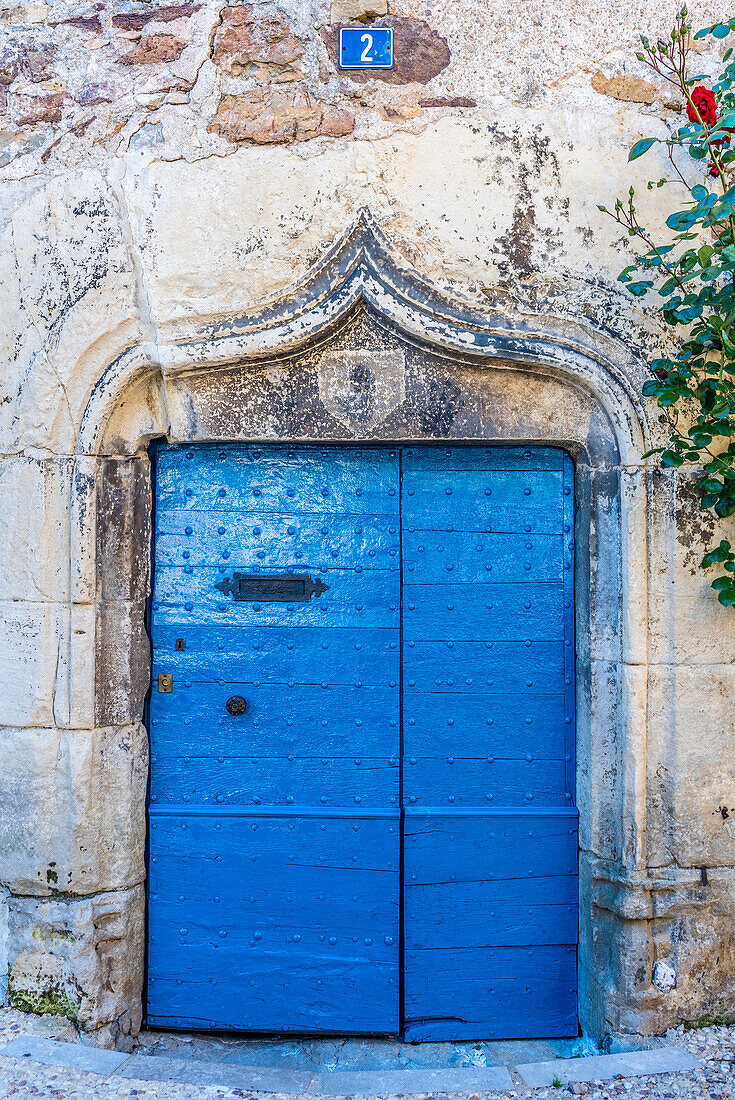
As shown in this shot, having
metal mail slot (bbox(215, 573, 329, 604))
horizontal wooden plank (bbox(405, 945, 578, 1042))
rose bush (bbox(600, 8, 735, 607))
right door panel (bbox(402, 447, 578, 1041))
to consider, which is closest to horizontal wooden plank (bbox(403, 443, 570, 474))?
right door panel (bbox(402, 447, 578, 1041))

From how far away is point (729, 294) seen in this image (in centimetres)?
203

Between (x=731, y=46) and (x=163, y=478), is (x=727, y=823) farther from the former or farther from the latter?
(x=731, y=46)

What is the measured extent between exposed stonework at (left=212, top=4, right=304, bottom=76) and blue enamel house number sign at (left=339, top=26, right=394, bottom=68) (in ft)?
0.45

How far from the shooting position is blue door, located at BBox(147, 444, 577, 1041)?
2.46 metres

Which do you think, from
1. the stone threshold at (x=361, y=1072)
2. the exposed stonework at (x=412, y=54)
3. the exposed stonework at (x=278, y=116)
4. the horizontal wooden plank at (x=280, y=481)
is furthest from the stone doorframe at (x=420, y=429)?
the exposed stonework at (x=412, y=54)

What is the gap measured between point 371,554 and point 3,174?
1.71 m

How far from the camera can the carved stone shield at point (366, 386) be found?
7.79 feet

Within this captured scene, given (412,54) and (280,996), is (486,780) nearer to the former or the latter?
(280,996)

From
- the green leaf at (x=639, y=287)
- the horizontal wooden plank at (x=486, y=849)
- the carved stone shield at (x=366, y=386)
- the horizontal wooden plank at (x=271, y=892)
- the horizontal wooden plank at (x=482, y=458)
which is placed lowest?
the horizontal wooden plank at (x=271, y=892)

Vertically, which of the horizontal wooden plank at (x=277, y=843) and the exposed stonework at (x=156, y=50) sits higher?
the exposed stonework at (x=156, y=50)

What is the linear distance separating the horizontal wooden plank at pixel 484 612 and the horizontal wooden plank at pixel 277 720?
0.85 ft

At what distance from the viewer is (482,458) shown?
250cm

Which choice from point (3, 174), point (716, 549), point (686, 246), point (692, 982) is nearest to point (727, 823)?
point (692, 982)

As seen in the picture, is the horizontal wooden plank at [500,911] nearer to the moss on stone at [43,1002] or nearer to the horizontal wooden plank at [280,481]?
the moss on stone at [43,1002]
